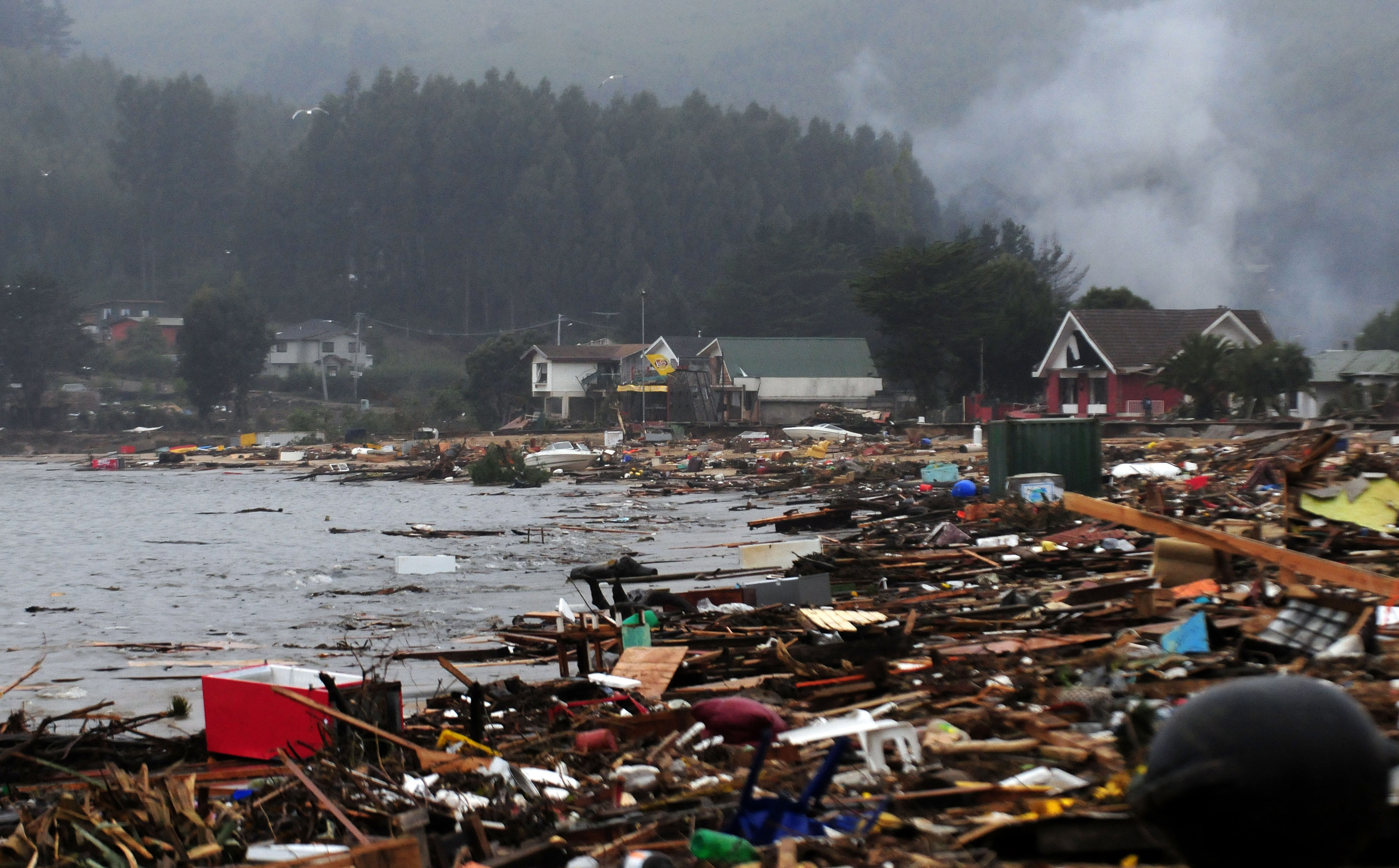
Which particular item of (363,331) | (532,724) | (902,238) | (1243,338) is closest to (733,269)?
(902,238)

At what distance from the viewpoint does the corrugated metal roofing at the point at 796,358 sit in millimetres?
79688

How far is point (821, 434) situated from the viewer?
178 ft

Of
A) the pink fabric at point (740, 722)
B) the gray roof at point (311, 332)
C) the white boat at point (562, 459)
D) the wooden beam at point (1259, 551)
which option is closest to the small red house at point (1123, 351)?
the white boat at point (562, 459)

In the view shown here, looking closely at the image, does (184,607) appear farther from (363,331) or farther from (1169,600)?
(363,331)

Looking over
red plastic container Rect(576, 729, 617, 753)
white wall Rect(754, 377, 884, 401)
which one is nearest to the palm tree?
white wall Rect(754, 377, 884, 401)

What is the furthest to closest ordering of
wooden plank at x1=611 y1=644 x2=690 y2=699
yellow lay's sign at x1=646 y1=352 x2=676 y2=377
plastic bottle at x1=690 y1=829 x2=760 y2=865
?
yellow lay's sign at x1=646 y1=352 x2=676 y2=377 < wooden plank at x1=611 y1=644 x2=690 y2=699 < plastic bottle at x1=690 y1=829 x2=760 y2=865

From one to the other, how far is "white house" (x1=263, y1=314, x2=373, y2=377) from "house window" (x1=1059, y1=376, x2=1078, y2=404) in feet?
250

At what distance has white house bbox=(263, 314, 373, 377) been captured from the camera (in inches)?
4766

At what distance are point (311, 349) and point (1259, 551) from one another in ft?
391

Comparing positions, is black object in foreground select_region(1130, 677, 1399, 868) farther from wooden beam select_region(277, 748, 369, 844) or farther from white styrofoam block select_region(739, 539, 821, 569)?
white styrofoam block select_region(739, 539, 821, 569)

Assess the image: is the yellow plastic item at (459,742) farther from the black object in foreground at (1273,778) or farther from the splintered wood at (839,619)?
the black object in foreground at (1273,778)

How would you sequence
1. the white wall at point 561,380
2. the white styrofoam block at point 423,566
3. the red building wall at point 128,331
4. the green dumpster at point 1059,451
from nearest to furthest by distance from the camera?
the white styrofoam block at point 423,566 → the green dumpster at point 1059,451 → the white wall at point 561,380 → the red building wall at point 128,331

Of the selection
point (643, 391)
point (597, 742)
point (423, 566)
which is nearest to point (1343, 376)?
point (643, 391)

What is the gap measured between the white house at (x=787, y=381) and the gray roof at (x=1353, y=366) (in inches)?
1071
